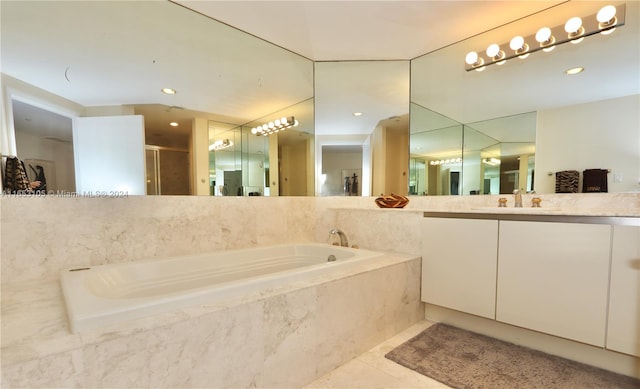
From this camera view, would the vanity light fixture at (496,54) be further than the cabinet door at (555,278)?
Yes

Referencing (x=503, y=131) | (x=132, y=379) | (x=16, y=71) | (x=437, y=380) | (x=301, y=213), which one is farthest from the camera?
(x=301, y=213)

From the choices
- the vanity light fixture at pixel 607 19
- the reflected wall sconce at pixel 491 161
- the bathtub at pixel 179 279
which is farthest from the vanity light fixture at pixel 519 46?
the bathtub at pixel 179 279

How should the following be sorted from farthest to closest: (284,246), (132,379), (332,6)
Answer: (284,246), (332,6), (132,379)

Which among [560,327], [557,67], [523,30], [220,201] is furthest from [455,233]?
[220,201]

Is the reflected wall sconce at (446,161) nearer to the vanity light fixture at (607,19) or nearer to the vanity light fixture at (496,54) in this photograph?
the vanity light fixture at (496,54)

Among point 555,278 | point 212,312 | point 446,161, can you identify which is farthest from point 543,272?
point 212,312

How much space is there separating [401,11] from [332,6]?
511mm

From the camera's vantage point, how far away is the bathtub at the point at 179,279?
98cm

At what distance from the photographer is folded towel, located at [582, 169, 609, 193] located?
1.71 meters

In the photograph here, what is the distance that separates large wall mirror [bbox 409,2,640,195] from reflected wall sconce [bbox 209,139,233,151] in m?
1.68

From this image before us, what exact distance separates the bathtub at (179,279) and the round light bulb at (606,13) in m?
2.03

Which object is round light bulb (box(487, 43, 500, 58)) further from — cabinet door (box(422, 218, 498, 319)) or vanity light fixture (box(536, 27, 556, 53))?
cabinet door (box(422, 218, 498, 319))

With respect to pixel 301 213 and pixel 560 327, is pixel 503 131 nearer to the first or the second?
pixel 560 327

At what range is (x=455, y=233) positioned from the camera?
72.7 inches
